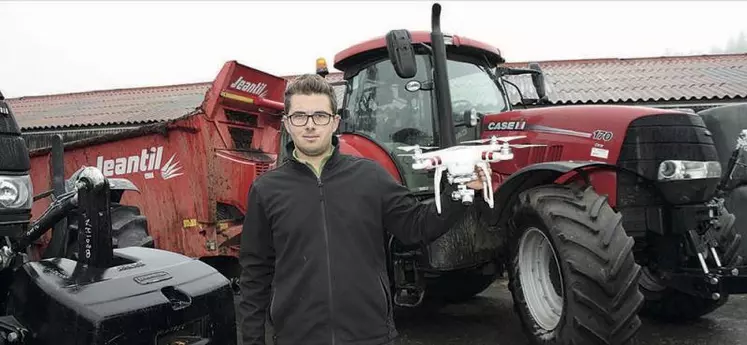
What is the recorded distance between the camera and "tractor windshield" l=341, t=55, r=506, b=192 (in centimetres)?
435

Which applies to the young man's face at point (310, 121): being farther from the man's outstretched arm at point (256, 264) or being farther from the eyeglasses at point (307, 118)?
the man's outstretched arm at point (256, 264)

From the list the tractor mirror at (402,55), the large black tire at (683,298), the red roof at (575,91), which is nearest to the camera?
the tractor mirror at (402,55)

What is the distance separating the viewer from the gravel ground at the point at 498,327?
14.1 feet

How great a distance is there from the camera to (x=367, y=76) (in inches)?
182

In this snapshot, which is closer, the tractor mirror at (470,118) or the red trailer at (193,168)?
the tractor mirror at (470,118)

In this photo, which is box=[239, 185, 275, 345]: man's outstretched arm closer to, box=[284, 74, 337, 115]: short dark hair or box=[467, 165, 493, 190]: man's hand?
box=[284, 74, 337, 115]: short dark hair

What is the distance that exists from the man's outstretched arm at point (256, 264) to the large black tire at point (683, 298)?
9.71 feet

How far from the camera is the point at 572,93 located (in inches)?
421

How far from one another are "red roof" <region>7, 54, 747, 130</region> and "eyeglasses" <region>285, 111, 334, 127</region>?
7.83 metres

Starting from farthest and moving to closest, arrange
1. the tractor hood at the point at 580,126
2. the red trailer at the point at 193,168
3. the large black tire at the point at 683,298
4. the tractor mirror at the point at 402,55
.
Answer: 1. the red trailer at the point at 193,168
2. the large black tire at the point at 683,298
3. the tractor hood at the point at 580,126
4. the tractor mirror at the point at 402,55

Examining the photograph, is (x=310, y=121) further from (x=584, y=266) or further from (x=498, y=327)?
(x=498, y=327)

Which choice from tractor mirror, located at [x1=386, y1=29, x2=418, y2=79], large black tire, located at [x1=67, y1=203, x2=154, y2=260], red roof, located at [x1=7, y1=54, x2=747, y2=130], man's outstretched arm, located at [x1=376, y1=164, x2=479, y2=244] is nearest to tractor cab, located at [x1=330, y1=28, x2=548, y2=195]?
tractor mirror, located at [x1=386, y1=29, x2=418, y2=79]

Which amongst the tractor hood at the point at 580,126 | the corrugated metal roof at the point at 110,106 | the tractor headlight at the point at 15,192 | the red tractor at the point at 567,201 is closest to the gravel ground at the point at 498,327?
the red tractor at the point at 567,201

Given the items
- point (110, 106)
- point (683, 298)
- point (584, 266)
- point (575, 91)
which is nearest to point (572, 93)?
point (575, 91)
